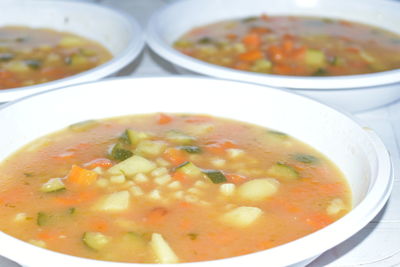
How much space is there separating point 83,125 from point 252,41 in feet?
4.42

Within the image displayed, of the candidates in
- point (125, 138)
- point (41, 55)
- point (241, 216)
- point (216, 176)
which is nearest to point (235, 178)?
point (216, 176)

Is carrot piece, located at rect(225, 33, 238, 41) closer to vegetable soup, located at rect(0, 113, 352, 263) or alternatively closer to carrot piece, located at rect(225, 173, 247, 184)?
vegetable soup, located at rect(0, 113, 352, 263)

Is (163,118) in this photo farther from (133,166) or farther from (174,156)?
(133,166)

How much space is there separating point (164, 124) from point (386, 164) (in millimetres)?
967

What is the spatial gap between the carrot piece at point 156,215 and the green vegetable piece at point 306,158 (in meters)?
0.60

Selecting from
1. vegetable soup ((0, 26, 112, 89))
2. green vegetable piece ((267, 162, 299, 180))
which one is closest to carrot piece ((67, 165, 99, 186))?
green vegetable piece ((267, 162, 299, 180))

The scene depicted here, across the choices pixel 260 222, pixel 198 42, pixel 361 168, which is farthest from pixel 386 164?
pixel 198 42

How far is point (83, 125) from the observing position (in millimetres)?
2875

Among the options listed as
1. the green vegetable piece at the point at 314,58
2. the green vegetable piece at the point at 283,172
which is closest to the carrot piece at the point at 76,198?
the green vegetable piece at the point at 283,172

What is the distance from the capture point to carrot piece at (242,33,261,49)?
3890 millimetres

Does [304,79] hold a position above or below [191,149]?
above

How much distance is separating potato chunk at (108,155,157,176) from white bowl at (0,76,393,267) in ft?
1.46

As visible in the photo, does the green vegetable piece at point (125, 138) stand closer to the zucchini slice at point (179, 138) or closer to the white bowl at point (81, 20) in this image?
the zucchini slice at point (179, 138)

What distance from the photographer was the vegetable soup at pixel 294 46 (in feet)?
11.8
